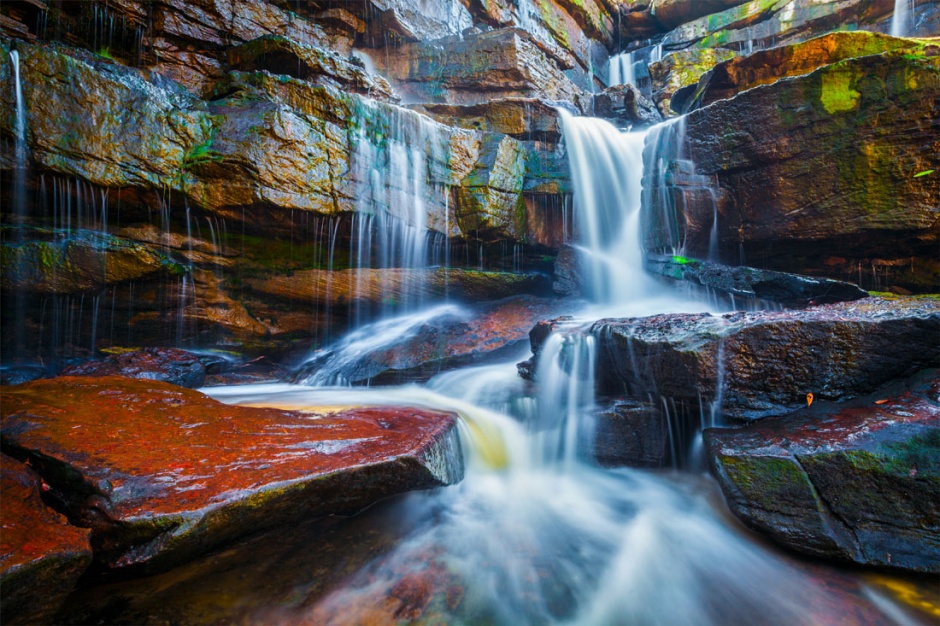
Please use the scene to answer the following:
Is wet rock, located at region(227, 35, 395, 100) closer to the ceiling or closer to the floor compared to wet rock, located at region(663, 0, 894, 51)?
closer to the floor

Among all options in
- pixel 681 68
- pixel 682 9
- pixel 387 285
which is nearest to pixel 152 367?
pixel 387 285

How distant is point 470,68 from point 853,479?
13840 millimetres

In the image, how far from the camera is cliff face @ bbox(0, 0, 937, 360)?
19.7ft

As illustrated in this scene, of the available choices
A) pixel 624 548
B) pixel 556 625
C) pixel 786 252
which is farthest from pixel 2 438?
pixel 786 252

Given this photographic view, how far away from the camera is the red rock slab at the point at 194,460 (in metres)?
2.41

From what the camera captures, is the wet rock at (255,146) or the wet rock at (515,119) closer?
the wet rock at (255,146)

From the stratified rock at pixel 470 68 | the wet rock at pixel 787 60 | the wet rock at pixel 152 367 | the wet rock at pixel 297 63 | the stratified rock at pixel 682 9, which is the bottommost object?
the wet rock at pixel 152 367

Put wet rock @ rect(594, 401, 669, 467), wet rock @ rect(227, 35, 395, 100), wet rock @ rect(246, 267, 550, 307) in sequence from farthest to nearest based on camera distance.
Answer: wet rock @ rect(227, 35, 395, 100) < wet rock @ rect(246, 267, 550, 307) < wet rock @ rect(594, 401, 669, 467)

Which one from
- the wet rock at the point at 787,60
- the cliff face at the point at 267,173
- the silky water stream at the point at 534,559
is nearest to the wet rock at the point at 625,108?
the cliff face at the point at 267,173

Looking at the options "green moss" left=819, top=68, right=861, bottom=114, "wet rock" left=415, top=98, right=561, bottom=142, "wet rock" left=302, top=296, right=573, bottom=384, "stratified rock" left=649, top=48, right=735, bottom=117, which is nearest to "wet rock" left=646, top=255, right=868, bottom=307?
"wet rock" left=302, top=296, right=573, bottom=384

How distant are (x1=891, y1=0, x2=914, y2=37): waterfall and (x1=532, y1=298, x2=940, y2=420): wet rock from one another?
48.0 ft

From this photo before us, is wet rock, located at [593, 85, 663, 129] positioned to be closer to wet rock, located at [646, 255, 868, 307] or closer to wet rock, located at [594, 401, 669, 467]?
wet rock, located at [646, 255, 868, 307]

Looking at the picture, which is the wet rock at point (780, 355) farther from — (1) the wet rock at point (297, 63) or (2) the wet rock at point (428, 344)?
(1) the wet rock at point (297, 63)

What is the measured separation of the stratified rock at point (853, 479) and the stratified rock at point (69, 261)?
8.99m
